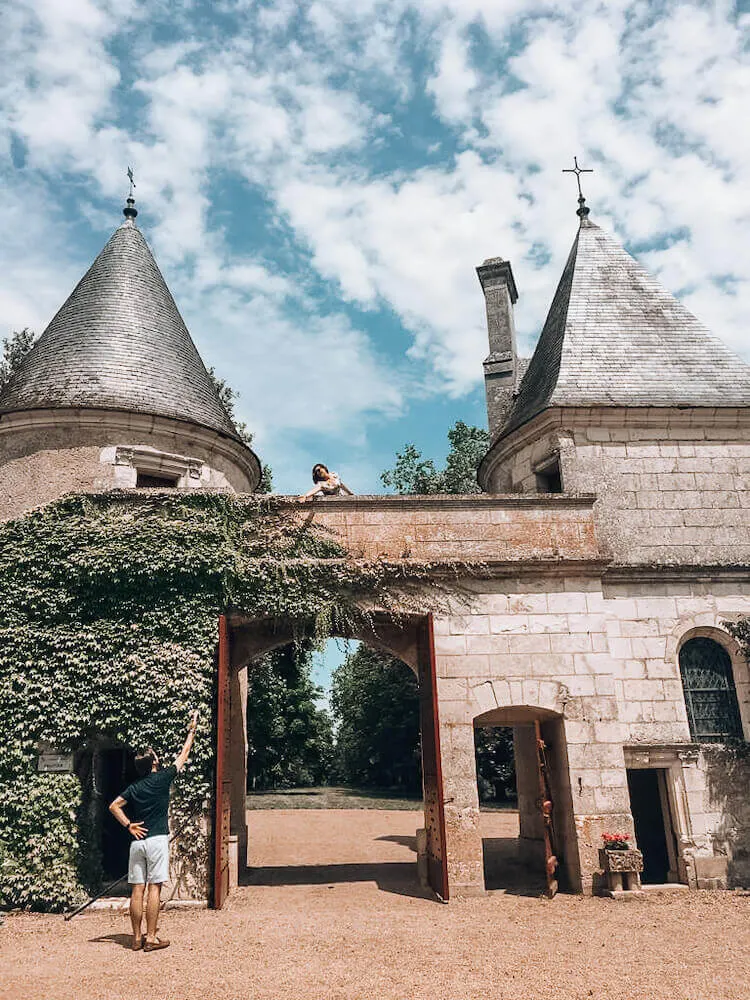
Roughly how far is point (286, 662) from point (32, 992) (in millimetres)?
19408

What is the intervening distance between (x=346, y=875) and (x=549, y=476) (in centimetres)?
624

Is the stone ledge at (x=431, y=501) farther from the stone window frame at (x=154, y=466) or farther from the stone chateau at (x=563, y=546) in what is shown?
the stone window frame at (x=154, y=466)

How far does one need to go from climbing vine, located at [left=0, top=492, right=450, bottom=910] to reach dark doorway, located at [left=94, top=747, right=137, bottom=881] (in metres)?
1.02

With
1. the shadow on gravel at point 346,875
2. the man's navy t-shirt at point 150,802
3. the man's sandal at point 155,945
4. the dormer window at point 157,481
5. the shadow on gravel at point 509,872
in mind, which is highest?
the dormer window at point 157,481

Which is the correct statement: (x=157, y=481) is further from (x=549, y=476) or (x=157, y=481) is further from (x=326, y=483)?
(x=549, y=476)

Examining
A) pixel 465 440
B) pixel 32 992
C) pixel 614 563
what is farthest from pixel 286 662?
pixel 32 992

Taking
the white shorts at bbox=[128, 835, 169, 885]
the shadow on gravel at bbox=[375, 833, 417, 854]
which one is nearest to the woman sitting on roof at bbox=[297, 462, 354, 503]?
the white shorts at bbox=[128, 835, 169, 885]

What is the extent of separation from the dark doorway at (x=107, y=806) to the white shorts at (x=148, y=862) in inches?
145

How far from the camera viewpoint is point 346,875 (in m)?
10.3

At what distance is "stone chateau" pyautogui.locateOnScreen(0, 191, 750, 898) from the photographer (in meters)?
8.86

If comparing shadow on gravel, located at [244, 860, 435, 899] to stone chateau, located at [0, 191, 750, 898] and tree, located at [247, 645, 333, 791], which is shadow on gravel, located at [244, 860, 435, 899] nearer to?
stone chateau, located at [0, 191, 750, 898]

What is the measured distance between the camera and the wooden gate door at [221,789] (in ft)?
26.1

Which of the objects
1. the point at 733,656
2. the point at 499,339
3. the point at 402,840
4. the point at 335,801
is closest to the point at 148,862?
the point at 733,656

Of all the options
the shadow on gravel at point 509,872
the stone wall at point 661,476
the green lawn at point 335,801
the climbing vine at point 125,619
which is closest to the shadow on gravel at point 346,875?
the shadow on gravel at point 509,872
